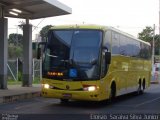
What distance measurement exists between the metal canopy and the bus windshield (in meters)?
7.59

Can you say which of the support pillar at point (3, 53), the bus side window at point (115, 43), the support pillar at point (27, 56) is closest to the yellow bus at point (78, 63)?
the bus side window at point (115, 43)

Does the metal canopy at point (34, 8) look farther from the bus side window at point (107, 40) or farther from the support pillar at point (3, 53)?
the bus side window at point (107, 40)

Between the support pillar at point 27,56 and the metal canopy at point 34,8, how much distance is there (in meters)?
0.89

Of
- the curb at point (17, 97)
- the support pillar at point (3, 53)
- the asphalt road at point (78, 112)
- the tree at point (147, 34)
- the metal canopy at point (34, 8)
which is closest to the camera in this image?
the asphalt road at point (78, 112)

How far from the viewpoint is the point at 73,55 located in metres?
18.8

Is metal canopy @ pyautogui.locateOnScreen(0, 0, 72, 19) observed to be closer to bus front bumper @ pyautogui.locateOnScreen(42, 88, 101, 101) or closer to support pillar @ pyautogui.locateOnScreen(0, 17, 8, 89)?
support pillar @ pyautogui.locateOnScreen(0, 17, 8, 89)

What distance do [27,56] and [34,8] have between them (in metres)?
3.28

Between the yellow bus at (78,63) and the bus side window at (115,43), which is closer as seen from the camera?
the yellow bus at (78,63)

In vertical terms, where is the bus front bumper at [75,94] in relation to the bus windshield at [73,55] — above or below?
below

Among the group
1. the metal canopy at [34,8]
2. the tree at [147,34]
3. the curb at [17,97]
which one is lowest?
the curb at [17,97]

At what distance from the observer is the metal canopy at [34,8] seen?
89.0 feet

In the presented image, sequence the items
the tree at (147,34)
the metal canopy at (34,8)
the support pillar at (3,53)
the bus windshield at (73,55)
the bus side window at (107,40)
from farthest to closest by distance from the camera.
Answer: the tree at (147,34), the support pillar at (3,53), the metal canopy at (34,8), the bus side window at (107,40), the bus windshield at (73,55)

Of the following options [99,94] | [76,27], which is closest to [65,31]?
[76,27]

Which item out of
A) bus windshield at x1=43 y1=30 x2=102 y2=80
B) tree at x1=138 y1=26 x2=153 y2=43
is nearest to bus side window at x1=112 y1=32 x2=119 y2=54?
bus windshield at x1=43 y1=30 x2=102 y2=80
